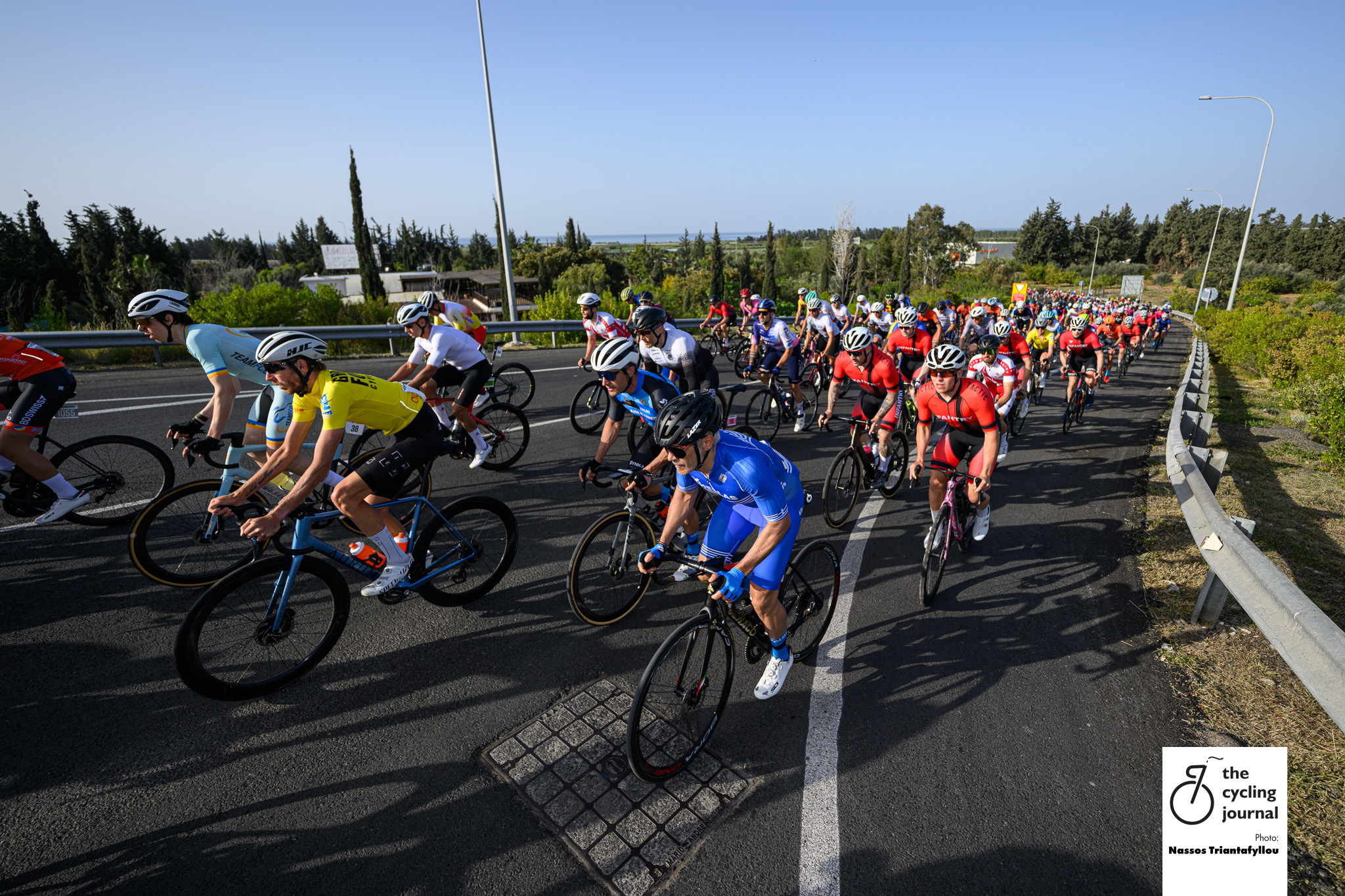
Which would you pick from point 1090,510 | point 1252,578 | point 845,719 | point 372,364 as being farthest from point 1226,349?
point 372,364

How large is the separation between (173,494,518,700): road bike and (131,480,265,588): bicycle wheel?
0.47 metres

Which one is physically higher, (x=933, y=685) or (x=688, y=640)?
(x=688, y=640)

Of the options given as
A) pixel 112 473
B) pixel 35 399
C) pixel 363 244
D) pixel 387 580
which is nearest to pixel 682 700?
pixel 387 580

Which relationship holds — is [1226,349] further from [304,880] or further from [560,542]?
[304,880]

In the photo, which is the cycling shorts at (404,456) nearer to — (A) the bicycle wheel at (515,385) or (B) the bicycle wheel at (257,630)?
(B) the bicycle wheel at (257,630)

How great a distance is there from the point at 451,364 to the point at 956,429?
6.05 m

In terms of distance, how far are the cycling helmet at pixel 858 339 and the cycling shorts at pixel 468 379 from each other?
15.2 feet

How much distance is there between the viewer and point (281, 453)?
395cm

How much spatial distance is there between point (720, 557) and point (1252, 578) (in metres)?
3.31

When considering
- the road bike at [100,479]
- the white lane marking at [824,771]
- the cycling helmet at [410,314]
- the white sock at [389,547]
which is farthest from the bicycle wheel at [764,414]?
the road bike at [100,479]

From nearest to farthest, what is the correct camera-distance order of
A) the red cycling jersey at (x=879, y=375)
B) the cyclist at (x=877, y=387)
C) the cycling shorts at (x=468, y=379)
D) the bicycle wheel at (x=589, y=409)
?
the cyclist at (x=877, y=387), the red cycling jersey at (x=879, y=375), the cycling shorts at (x=468, y=379), the bicycle wheel at (x=589, y=409)

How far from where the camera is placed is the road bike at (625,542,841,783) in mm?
3055

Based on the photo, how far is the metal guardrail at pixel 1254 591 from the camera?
2.73m

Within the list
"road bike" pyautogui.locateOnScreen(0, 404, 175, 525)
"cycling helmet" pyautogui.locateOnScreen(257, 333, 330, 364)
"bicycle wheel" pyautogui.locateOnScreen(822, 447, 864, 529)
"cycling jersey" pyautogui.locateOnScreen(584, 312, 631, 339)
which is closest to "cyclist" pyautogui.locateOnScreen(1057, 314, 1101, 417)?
"bicycle wheel" pyautogui.locateOnScreen(822, 447, 864, 529)
